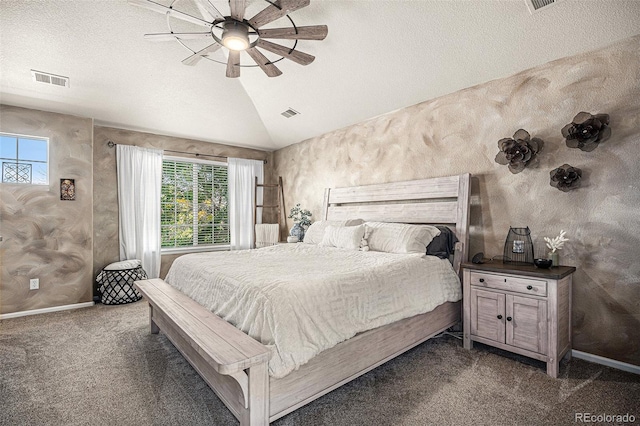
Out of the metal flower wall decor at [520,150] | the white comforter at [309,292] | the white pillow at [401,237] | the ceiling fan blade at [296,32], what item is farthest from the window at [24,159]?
the metal flower wall decor at [520,150]

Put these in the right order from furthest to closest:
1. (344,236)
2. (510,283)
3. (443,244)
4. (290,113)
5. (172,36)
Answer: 1. (290,113)
2. (344,236)
3. (443,244)
4. (510,283)
5. (172,36)

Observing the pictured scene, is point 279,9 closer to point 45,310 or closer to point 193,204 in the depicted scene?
point 193,204

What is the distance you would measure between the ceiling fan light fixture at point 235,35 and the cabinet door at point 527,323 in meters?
2.85

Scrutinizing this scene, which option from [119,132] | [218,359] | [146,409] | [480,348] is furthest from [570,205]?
[119,132]

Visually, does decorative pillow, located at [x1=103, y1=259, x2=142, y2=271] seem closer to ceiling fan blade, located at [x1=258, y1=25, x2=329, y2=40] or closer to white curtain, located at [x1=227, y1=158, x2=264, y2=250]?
white curtain, located at [x1=227, y1=158, x2=264, y2=250]

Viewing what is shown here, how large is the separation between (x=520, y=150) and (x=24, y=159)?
5573 millimetres

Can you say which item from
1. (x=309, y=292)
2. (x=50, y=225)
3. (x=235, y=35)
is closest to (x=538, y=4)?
(x=235, y=35)

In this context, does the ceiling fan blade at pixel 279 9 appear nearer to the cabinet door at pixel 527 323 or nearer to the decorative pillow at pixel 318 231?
the decorative pillow at pixel 318 231

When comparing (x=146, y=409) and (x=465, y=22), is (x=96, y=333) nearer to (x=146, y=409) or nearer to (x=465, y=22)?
(x=146, y=409)

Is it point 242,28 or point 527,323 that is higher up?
point 242,28

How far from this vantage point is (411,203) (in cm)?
372

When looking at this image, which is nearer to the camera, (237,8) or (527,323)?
(237,8)

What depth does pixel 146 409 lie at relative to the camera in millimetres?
1916

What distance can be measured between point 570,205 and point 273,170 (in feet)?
16.0
